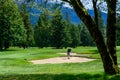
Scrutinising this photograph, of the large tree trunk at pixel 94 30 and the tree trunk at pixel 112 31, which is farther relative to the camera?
the tree trunk at pixel 112 31

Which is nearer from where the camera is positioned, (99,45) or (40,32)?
(99,45)

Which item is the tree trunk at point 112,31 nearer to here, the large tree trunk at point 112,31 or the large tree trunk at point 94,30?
the large tree trunk at point 112,31

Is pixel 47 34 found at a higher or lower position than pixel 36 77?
lower

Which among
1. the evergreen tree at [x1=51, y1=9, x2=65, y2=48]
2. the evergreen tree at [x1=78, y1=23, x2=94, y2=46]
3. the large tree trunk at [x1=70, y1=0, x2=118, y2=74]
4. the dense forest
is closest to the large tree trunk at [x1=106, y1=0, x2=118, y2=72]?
the large tree trunk at [x1=70, y1=0, x2=118, y2=74]

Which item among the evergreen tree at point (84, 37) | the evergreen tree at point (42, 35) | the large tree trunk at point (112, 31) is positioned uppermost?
the large tree trunk at point (112, 31)

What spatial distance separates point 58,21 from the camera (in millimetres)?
107562

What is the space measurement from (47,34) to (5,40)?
35559 millimetres

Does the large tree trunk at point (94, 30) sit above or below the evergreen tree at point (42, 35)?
above

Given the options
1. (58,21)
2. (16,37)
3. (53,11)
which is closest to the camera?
(53,11)

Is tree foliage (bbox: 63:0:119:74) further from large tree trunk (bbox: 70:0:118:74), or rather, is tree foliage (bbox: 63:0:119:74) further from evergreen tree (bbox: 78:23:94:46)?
evergreen tree (bbox: 78:23:94:46)

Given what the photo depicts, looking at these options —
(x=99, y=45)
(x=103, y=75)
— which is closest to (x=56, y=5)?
(x=99, y=45)

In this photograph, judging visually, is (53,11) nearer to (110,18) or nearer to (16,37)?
(110,18)

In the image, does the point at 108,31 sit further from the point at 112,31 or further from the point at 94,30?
the point at 94,30

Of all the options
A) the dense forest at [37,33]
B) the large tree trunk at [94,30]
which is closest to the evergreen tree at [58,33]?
the dense forest at [37,33]
